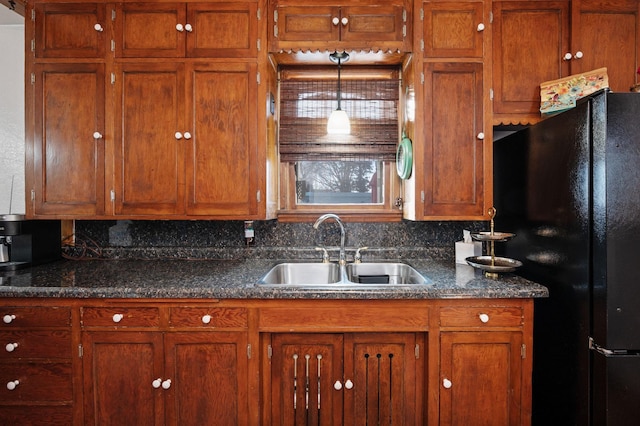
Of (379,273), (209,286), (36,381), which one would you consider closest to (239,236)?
(209,286)

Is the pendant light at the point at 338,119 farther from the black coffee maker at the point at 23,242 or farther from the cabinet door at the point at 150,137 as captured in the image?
the black coffee maker at the point at 23,242

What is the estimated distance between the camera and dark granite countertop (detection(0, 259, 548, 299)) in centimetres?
155

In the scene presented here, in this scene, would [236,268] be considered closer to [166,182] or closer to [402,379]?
[166,182]

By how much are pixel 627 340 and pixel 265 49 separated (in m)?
2.16

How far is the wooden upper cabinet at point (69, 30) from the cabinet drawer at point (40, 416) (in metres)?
1.85

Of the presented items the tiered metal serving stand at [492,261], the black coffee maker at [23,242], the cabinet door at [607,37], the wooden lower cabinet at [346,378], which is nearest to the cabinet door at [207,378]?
the wooden lower cabinet at [346,378]

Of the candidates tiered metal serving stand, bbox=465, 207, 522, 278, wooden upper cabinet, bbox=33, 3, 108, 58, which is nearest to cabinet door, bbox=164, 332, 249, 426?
tiered metal serving stand, bbox=465, 207, 522, 278

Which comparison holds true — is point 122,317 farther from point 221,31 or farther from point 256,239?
point 221,31

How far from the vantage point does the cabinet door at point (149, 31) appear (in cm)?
190

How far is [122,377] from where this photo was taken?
1577mm

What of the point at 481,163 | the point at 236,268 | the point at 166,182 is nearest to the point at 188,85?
the point at 166,182

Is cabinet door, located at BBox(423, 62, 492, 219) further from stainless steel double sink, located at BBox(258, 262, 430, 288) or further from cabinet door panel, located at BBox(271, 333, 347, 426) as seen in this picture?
cabinet door panel, located at BBox(271, 333, 347, 426)

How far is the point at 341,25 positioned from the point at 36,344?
89.3 inches

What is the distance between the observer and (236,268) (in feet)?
6.49
